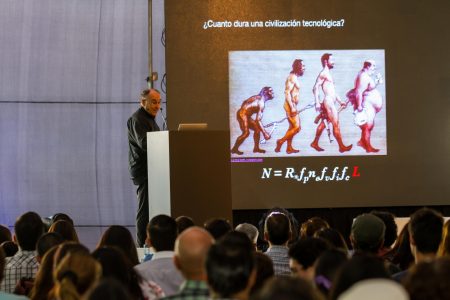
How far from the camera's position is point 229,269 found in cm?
271

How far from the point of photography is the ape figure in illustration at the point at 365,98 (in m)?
10.0

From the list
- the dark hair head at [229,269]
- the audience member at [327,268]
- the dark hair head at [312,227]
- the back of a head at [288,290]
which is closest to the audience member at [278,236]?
the dark hair head at [312,227]

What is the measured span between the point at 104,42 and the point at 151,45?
0.58 metres

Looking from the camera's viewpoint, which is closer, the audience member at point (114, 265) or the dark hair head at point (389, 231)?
the audience member at point (114, 265)

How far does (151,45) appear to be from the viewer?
9.70 metres

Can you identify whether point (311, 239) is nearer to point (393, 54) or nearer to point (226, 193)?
point (226, 193)

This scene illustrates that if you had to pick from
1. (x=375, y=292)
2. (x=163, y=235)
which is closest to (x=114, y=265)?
(x=163, y=235)

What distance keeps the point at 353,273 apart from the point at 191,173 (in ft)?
11.7

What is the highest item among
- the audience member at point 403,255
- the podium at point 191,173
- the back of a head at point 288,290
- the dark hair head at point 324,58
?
the dark hair head at point 324,58

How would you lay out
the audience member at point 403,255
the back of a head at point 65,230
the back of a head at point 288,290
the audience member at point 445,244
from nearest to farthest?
the back of a head at point 288,290, the audience member at point 445,244, the audience member at point 403,255, the back of a head at point 65,230

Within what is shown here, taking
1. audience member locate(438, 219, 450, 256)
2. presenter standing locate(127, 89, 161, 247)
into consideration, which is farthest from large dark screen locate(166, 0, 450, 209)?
audience member locate(438, 219, 450, 256)

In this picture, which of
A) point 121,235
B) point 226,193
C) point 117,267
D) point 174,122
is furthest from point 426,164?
point 117,267

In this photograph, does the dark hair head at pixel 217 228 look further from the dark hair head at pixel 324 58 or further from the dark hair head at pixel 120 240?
the dark hair head at pixel 324 58

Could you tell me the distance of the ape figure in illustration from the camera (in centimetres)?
1002
